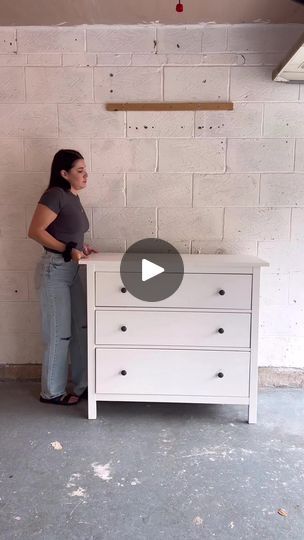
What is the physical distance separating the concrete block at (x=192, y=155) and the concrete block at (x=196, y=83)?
0.89 feet

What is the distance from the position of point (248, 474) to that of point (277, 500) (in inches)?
7.6

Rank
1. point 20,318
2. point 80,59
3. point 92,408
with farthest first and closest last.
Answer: point 20,318
point 80,59
point 92,408

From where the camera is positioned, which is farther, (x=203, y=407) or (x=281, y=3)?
(x=203, y=407)

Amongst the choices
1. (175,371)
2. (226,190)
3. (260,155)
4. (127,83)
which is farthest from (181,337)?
(127,83)

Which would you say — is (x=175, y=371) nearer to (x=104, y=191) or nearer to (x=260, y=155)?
(x=104, y=191)

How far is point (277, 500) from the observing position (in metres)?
1.80

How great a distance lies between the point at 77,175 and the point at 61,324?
87 centimetres

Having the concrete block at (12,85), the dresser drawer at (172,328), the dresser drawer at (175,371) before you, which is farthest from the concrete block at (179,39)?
the dresser drawer at (175,371)

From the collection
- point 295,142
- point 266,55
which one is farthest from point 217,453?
point 266,55

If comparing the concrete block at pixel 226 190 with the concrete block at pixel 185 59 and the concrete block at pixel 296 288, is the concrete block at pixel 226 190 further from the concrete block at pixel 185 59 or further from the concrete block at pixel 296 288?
the concrete block at pixel 185 59

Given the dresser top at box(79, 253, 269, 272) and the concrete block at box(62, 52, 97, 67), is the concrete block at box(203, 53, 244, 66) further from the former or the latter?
the dresser top at box(79, 253, 269, 272)

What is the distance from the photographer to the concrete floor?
1.65m

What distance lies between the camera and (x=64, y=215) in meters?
2.48

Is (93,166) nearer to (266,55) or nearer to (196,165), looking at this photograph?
(196,165)
